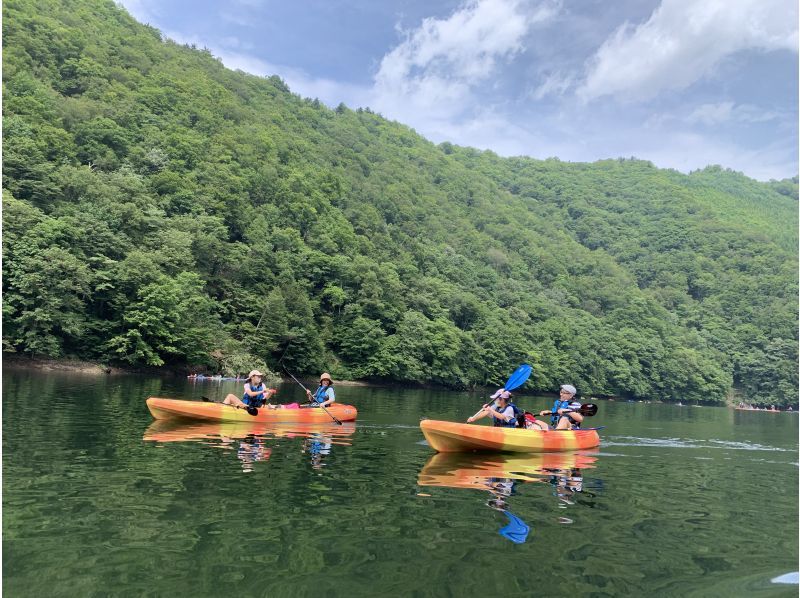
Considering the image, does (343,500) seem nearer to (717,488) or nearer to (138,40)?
Answer: (717,488)

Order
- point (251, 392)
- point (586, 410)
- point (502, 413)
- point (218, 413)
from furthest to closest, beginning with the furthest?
point (251, 392) < point (218, 413) < point (586, 410) < point (502, 413)

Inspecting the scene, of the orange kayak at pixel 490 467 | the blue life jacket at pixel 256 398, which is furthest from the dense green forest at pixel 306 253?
the orange kayak at pixel 490 467

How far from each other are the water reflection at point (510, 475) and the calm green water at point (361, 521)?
0.17 feet

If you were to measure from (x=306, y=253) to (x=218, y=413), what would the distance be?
4716cm

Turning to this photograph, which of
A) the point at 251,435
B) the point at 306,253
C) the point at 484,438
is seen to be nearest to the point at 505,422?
the point at 484,438

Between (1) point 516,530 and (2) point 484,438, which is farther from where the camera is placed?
(2) point 484,438

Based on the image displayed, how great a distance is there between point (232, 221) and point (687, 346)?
64301 mm

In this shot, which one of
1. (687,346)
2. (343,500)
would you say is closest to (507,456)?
(343,500)

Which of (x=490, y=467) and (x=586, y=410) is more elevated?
(x=586, y=410)

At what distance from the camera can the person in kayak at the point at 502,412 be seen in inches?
529

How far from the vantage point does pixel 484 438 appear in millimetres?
12609

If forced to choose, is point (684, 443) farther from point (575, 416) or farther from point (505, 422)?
point (505, 422)

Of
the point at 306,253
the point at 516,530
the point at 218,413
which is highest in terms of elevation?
the point at 306,253

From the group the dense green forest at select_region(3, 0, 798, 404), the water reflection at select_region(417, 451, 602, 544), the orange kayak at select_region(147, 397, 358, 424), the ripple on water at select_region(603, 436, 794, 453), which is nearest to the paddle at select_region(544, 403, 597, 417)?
the water reflection at select_region(417, 451, 602, 544)
